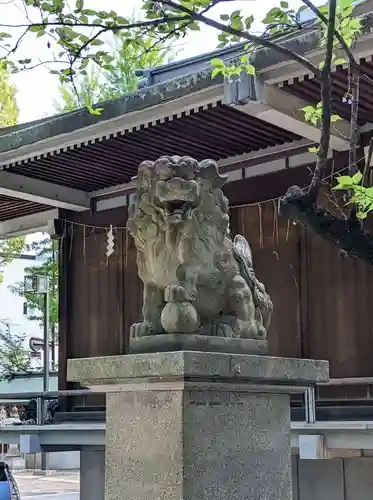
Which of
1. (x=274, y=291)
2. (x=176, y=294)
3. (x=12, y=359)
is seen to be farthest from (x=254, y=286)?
(x=12, y=359)

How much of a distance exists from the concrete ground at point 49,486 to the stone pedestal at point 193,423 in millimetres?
15979

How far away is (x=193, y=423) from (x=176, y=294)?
30.1 inches

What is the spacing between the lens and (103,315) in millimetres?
13453

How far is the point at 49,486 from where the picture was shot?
915 inches

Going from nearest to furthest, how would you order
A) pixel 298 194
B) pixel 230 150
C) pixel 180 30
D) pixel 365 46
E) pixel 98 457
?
1. pixel 180 30
2. pixel 298 194
3. pixel 365 46
4. pixel 230 150
5. pixel 98 457

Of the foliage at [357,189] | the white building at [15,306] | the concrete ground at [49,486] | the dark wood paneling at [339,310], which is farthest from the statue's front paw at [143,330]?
the white building at [15,306]

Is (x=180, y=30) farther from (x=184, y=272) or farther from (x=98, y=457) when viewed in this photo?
(x=98, y=457)

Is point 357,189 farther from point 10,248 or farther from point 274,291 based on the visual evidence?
point 10,248

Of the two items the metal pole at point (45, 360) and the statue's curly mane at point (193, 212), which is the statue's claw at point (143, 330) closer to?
the statue's curly mane at point (193, 212)

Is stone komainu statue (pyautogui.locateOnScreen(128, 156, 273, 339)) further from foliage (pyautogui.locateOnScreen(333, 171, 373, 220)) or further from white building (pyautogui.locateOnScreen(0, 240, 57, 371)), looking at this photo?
white building (pyautogui.locateOnScreen(0, 240, 57, 371))

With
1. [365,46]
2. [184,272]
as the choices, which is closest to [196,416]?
[184,272]

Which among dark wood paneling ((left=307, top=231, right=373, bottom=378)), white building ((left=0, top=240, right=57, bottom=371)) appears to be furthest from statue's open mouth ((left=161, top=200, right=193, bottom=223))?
white building ((left=0, top=240, right=57, bottom=371))

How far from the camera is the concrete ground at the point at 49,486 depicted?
2042 cm

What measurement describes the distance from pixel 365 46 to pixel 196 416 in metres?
Result: 4.89
